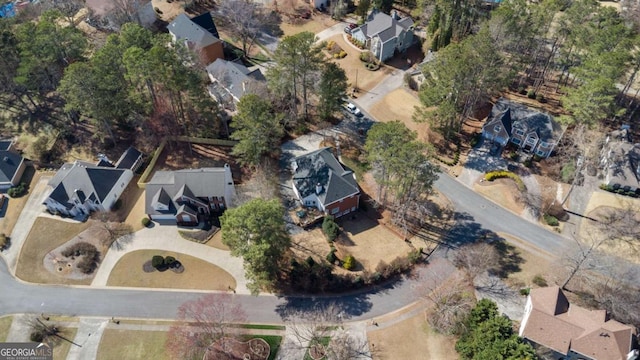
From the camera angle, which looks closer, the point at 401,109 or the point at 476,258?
the point at 476,258

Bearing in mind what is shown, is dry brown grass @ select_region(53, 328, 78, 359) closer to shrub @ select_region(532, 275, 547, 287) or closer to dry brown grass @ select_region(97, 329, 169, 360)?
dry brown grass @ select_region(97, 329, 169, 360)

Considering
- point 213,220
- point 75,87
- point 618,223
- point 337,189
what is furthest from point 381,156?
point 75,87

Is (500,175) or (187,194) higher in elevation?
(500,175)

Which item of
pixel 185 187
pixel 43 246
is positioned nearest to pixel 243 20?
pixel 185 187

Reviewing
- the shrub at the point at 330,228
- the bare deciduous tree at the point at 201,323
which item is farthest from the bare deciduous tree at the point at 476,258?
the bare deciduous tree at the point at 201,323

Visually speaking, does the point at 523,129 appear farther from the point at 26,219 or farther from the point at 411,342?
the point at 26,219

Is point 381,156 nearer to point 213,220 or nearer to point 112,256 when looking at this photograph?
point 213,220

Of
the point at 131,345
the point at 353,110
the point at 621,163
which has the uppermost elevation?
the point at 621,163
